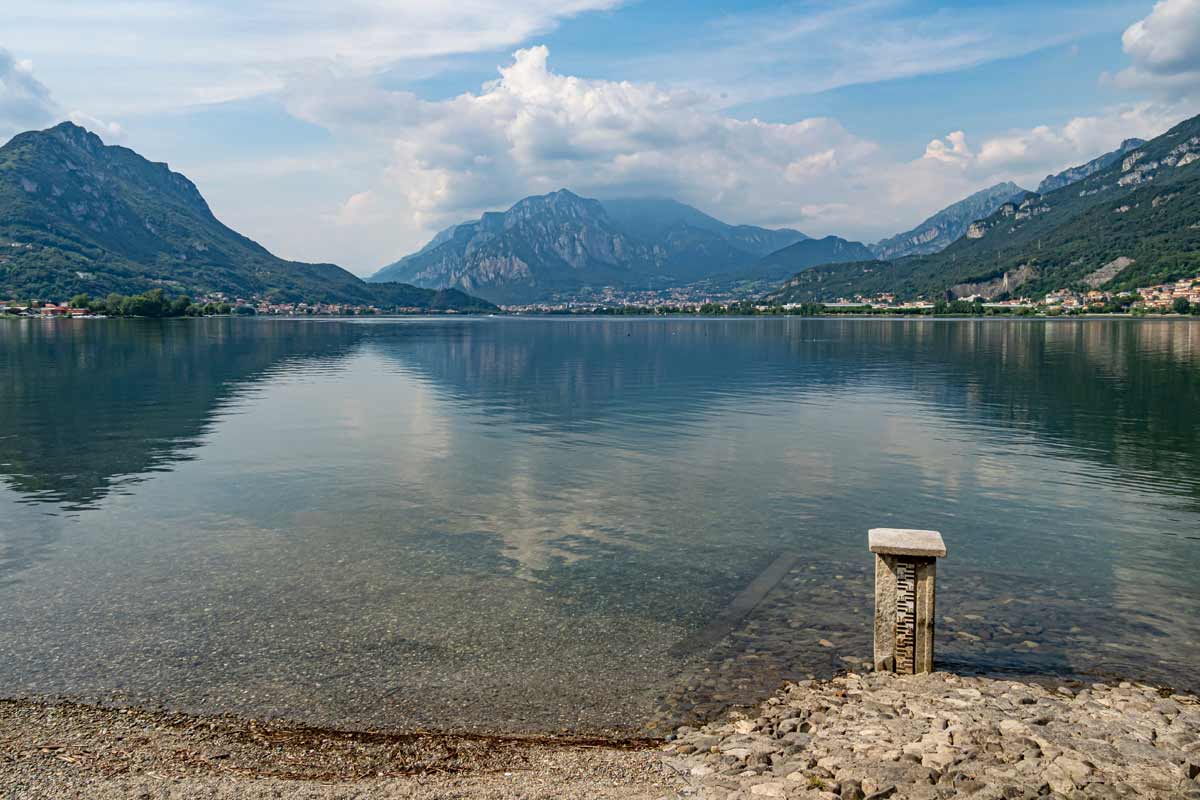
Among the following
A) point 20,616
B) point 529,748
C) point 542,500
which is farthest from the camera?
point 542,500

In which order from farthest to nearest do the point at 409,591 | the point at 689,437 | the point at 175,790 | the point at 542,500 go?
the point at 689,437 < the point at 542,500 < the point at 409,591 < the point at 175,790

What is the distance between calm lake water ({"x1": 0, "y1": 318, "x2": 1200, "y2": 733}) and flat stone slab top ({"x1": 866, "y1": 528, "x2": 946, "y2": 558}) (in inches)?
118

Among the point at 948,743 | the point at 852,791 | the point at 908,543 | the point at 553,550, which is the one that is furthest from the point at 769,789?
the point at 553,550

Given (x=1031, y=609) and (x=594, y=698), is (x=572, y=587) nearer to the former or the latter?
(x=594, y=698)

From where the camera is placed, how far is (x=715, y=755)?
11.6 meters

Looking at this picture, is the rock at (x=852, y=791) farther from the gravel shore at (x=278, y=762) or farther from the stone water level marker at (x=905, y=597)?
the stone water level marker at (x=905, y=597)

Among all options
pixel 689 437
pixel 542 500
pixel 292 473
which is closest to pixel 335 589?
pixel 542 500

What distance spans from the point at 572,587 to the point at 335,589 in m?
6.06

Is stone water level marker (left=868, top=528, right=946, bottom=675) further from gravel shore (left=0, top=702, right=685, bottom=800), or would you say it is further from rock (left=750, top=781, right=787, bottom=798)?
gravel shore (left=0, top=702, right=685, bottom=800)

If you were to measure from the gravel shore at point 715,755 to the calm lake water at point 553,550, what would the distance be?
100cm

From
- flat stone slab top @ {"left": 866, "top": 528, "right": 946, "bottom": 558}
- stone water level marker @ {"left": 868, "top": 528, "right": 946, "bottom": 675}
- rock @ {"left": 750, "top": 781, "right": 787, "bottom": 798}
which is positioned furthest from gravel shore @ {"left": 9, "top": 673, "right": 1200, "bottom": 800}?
flat stone slab top @ {"left": 866, "top": 528, "right": 946, "bottom": 558}

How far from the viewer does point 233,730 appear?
41.3 feet

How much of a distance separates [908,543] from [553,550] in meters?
11.8

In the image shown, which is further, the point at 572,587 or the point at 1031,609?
the point at 572,587
